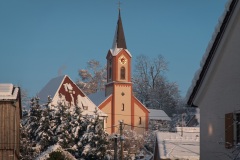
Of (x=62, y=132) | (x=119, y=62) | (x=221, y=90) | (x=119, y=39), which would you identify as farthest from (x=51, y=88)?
(x=221, y=90)

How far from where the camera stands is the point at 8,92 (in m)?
22.8

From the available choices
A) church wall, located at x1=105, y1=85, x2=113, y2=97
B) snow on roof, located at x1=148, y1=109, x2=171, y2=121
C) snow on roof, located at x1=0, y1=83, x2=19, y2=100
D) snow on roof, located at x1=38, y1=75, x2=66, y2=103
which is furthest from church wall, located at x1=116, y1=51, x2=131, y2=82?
snow on roof, located at x1=0, y1=83, x2=19, y2=100

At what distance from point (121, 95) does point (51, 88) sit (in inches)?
515

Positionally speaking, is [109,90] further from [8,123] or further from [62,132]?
[8,123]

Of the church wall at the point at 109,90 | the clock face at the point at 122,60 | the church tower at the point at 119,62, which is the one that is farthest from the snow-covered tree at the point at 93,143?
the clock face at the point at 122,60

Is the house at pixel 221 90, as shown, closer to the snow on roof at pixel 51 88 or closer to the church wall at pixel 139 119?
the snow on roof at pixel 51 88

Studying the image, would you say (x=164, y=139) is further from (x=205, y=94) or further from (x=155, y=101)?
(x=155, y=101)

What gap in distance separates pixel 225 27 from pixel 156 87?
223 feet

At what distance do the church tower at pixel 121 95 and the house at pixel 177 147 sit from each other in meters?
35.9

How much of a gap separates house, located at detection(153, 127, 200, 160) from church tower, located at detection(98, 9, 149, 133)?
35.9 metres

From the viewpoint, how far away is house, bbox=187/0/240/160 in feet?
33.3

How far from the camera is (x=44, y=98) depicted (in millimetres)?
52750

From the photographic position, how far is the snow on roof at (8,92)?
22375mm

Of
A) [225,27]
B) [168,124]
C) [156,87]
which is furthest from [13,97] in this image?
[156,87]
